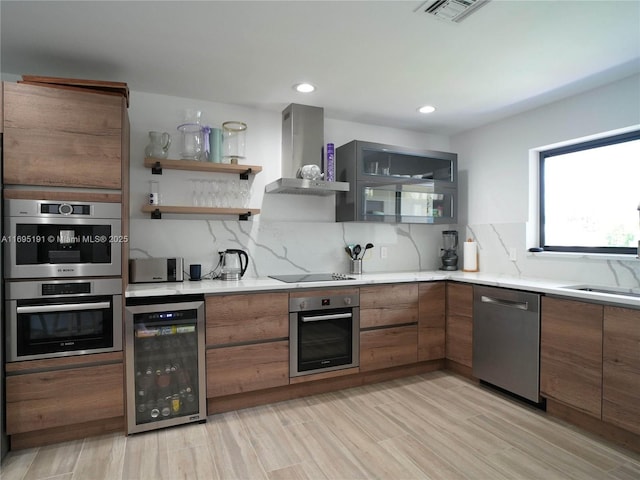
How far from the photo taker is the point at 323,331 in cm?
285

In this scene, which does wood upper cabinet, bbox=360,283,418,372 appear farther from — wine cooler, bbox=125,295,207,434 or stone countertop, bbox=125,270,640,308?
wine cooler, bbox=125,295,207,434

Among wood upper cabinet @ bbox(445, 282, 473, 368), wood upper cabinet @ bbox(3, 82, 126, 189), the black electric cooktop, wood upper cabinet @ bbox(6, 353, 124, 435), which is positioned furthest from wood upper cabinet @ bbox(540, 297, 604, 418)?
wood upper cabinet @ bbox(3, 82, 126, 189)

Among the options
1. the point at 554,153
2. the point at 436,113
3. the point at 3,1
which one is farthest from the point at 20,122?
the point at 554,153

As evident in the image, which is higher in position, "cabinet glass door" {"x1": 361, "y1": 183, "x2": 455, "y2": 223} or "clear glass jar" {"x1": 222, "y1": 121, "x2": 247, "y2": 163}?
"clear glass jar" {"x1": 222, "y1": 121, "x2": 247, "y2": 163}

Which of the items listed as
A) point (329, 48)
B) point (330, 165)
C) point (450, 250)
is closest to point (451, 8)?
point (329, 48)

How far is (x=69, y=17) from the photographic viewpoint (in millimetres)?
1926

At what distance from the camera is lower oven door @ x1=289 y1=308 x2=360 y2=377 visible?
2742 millimetres

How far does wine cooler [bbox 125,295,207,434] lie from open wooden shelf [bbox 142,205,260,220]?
0.72 m

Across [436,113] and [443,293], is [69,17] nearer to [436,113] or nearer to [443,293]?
[436,113]

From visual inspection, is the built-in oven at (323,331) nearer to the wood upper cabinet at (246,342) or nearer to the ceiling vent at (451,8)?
the wood upper cabinet at (246,342)

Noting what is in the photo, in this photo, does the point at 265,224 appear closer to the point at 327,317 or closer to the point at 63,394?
the point at 327,317

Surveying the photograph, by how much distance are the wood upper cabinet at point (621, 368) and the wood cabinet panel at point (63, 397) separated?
9.28 ft

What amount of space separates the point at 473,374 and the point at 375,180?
1784mm

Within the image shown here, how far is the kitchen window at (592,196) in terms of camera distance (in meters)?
2.76
